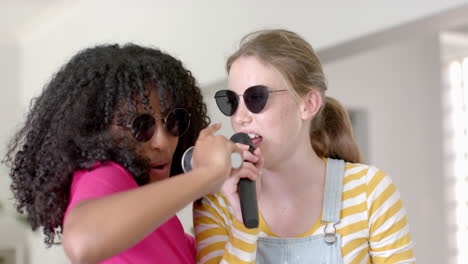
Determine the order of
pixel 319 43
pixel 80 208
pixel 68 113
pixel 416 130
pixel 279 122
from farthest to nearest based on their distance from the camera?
pixel 416 130, pixel 319 43, pixel 279 122, pixel 68 113, pixel 80 208

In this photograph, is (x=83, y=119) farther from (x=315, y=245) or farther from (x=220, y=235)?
(x=315, y=245)

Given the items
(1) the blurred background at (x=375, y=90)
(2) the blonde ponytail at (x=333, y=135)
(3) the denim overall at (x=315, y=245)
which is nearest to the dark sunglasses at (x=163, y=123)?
(3) the denim overall at (x=315, y=245)

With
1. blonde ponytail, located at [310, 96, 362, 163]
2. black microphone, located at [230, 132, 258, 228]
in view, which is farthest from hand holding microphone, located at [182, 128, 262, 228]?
blonde ponytail, located at [310, 96, 362, 163]

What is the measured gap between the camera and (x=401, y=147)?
5.71m

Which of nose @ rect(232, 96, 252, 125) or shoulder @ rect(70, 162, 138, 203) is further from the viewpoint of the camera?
nose @ rect(232, 96, 252, 125)

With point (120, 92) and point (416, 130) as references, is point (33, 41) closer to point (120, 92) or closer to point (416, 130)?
point (416, 130)

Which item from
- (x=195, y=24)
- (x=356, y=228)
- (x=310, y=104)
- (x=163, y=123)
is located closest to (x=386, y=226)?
(x=356, y=228)

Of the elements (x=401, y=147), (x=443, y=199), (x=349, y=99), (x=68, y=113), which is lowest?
(x=443, y=199)

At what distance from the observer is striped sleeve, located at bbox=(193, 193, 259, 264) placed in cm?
137

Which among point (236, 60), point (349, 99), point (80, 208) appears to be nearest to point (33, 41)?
point (349, 99)

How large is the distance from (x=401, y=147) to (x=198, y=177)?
493cm

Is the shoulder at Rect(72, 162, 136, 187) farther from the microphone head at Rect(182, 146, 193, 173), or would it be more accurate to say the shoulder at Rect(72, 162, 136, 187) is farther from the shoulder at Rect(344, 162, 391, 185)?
the shoulder at Rect(344, 162, 391, 185)

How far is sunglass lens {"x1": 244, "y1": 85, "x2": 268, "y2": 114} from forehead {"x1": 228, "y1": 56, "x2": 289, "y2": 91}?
0.09 feet

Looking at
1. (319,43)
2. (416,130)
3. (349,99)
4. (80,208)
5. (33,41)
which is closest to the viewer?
(80,208)
